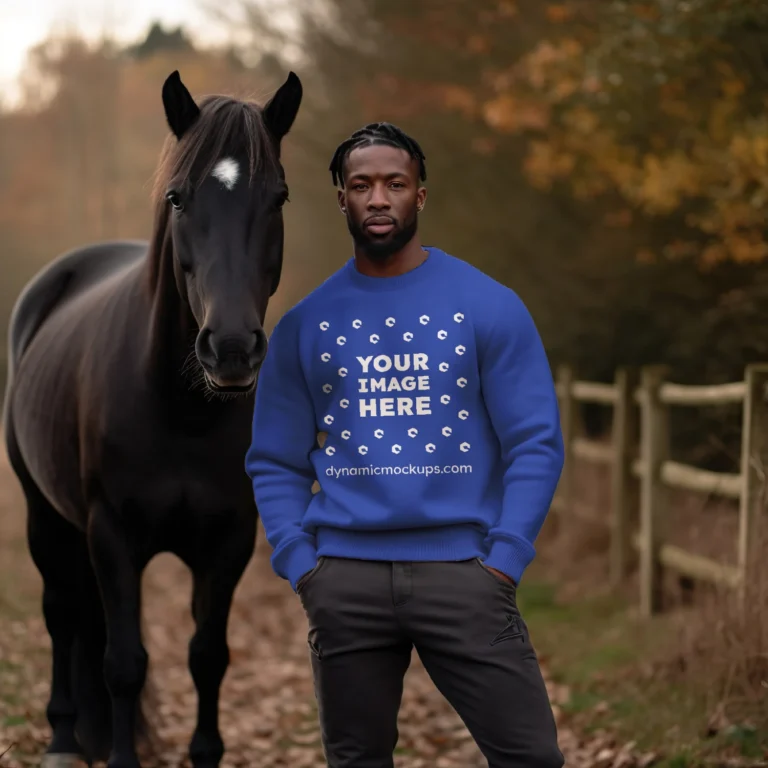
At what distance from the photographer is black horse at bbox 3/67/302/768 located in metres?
3.42

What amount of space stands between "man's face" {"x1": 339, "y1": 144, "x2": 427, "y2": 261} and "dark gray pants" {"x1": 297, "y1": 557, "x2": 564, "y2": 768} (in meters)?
0.74

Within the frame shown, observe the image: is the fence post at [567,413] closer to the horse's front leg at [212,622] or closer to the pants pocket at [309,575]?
the horse's front leg at [212,622]

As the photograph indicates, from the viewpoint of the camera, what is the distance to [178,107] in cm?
365

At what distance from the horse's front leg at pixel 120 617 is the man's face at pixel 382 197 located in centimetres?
174

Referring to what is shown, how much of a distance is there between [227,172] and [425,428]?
3.70 ft

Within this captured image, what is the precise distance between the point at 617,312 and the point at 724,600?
5002 millimetres

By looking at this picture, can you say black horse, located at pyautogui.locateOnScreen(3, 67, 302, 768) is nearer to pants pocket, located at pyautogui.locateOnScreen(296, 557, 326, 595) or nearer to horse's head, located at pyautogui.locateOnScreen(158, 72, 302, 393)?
horse's head, located at pyautogui.locateOnScreen(158, 72, 302, 393)

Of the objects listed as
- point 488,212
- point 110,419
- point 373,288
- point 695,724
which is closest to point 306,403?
point 373,288

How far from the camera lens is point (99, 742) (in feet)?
16.6

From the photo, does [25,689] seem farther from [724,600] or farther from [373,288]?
[373,288]

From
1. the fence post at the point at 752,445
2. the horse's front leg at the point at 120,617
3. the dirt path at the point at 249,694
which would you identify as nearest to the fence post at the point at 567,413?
the dirt path at the point at 249,694

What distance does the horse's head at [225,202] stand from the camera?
3287 mm

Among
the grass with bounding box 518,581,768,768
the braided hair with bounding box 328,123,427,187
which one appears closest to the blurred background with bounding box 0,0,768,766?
the grass with bounding box 518,581,768,768

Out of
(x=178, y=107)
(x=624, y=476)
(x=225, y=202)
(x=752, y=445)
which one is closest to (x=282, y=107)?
(x=178, y=107)
